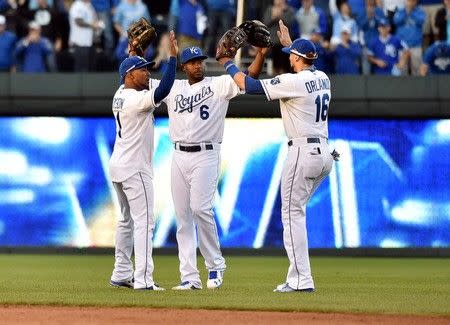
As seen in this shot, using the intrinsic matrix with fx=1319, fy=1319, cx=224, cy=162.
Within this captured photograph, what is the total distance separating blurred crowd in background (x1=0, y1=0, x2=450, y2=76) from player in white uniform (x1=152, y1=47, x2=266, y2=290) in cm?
719

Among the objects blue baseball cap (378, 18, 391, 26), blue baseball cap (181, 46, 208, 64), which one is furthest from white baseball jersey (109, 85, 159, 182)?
blue baseball cap (378, 18, 391, 26)

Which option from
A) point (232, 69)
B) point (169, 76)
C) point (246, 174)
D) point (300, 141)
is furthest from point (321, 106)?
point (246, 174)

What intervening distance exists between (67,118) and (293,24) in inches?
141

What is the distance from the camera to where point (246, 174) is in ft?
63.0

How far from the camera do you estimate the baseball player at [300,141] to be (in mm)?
11219

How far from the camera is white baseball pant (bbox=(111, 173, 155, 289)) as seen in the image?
1140 cm

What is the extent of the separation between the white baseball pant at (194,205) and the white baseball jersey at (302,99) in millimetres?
821

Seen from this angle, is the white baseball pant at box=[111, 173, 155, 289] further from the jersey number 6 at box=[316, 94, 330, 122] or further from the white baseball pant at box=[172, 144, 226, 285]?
the jersey number 6 at box=[316, 94, 330, 122]

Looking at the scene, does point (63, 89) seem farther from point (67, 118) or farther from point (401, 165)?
point (401, 165)

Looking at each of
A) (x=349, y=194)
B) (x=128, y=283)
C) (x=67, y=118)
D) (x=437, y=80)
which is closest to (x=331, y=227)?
(x=349, y=194)

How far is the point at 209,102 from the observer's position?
A: 457 inches

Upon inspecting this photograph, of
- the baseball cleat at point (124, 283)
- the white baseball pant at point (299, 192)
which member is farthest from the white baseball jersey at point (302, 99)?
the baseball cleat at point (124, 283)

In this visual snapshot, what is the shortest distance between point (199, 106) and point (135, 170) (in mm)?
795

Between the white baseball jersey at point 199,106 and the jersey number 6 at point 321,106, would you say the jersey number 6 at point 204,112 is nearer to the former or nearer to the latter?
the white baseball jersey at point 199,106
